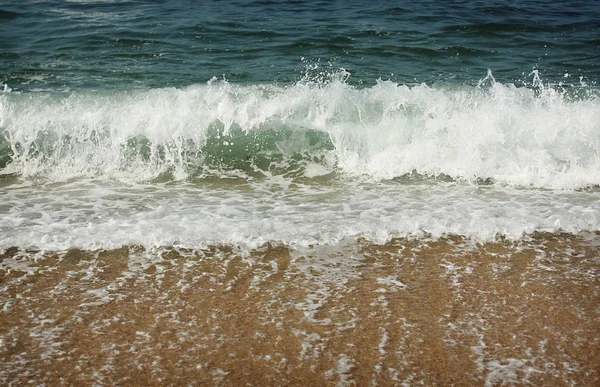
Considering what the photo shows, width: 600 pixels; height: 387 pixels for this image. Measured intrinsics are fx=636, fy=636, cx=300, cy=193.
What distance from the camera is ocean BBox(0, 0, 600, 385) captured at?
336 centimetres

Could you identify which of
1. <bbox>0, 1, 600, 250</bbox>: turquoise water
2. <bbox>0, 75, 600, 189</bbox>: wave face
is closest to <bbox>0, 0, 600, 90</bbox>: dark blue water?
<bbox>0, 1, 600, 250</bbox>: turquoise water

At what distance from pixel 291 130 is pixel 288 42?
146 inches

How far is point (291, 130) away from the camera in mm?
6984

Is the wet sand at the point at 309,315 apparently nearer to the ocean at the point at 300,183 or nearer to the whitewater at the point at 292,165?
the ocean at the point at 300,183

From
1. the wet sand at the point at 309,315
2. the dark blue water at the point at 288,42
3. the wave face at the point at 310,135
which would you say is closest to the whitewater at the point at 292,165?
the wave face at the point at 310,135

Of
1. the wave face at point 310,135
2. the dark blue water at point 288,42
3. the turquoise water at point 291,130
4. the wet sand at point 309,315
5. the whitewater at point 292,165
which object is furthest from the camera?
the dark blue water at point 288,42

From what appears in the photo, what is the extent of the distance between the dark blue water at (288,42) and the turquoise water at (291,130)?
0.05m

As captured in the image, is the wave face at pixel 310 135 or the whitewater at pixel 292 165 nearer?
the whitewater at pixel 292 165

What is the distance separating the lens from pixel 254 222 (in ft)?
15.8

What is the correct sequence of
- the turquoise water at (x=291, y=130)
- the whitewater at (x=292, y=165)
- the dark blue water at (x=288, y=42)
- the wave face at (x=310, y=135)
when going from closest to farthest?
the whitewater at (x=292, y=165) → the turquoise water at (x=291, y=130) → the wave face at (x=310, y=135) → the dark blue water at (x=288, y=42)

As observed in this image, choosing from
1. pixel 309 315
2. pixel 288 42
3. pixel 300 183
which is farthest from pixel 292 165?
pixel 288 42

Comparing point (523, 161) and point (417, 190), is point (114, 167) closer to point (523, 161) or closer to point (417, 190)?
point (417, 190)

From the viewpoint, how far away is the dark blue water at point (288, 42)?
29.4 feet

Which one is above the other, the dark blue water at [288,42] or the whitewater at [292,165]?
the dark blue water at [288,42]
